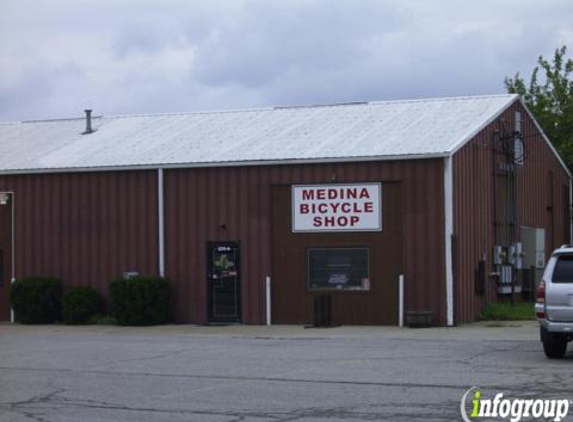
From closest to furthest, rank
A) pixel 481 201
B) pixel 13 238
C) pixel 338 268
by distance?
1. pixel 338 268
2. pixel 481 201
3. pixel 13 238

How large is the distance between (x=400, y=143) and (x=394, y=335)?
5690mm

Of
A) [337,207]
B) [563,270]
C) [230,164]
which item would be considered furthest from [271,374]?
[230,164]

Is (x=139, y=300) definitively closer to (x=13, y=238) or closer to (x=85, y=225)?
(x=85, y=225)

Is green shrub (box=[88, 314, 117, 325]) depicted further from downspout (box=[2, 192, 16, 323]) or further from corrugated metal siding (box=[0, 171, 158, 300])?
downspout (box=[2, 192, 16, 323])

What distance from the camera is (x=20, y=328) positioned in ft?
93.2

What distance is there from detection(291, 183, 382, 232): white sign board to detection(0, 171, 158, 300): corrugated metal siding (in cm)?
398

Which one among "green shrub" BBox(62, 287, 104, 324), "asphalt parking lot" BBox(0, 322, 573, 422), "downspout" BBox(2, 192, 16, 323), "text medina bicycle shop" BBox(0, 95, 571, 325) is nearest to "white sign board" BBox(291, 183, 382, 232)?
"text medina bicycle shop" BBox(0, 95, 571, 325)

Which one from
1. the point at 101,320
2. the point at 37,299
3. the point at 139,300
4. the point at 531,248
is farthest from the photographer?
the point at 531,248

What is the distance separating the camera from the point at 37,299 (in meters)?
29.4

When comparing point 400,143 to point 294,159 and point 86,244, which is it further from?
point 86,244

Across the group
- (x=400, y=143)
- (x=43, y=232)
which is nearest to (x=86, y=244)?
(x=43, y=232)

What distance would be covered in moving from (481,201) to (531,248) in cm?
413

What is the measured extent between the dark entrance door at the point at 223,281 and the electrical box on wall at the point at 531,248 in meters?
8.58

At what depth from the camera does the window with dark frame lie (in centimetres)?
2722
